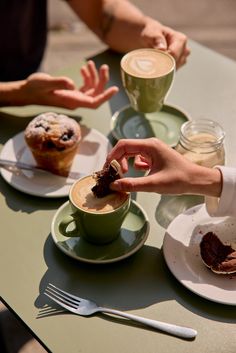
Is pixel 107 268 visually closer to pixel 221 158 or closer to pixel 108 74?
pixel 221 158

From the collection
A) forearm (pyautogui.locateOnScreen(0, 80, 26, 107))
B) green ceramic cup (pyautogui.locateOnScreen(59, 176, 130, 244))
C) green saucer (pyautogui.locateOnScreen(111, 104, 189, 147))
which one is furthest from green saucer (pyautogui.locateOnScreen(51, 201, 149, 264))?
forearm (pyautogui.locateOnScreen(0, 80, 26, 107))

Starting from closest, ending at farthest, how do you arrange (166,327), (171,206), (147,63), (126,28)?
(166,327) → (171,206) → (147,63) → (126,28)

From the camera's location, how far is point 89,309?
1.01 meters

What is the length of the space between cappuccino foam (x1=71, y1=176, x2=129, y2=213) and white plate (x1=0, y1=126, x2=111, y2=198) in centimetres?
12

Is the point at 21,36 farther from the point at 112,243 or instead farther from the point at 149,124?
the point at 112,243

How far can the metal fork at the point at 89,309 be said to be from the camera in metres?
0.97

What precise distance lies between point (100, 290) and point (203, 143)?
1.41ft

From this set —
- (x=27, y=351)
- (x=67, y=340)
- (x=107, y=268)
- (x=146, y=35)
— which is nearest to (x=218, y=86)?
(x=146, y=35)

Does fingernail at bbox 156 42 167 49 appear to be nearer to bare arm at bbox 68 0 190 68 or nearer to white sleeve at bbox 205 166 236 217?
bare arm at bbox 68 0 190 68

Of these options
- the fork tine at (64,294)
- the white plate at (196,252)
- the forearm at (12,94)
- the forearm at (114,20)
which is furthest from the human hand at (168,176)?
the forearm at (114,20)

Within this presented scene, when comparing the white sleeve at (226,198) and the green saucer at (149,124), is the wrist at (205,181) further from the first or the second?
the green saucer at (149,124)

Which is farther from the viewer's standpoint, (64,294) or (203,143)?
(203,143)

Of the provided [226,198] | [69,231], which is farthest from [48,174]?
[226,198]

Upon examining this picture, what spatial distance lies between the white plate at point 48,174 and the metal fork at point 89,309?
271 millimetres
